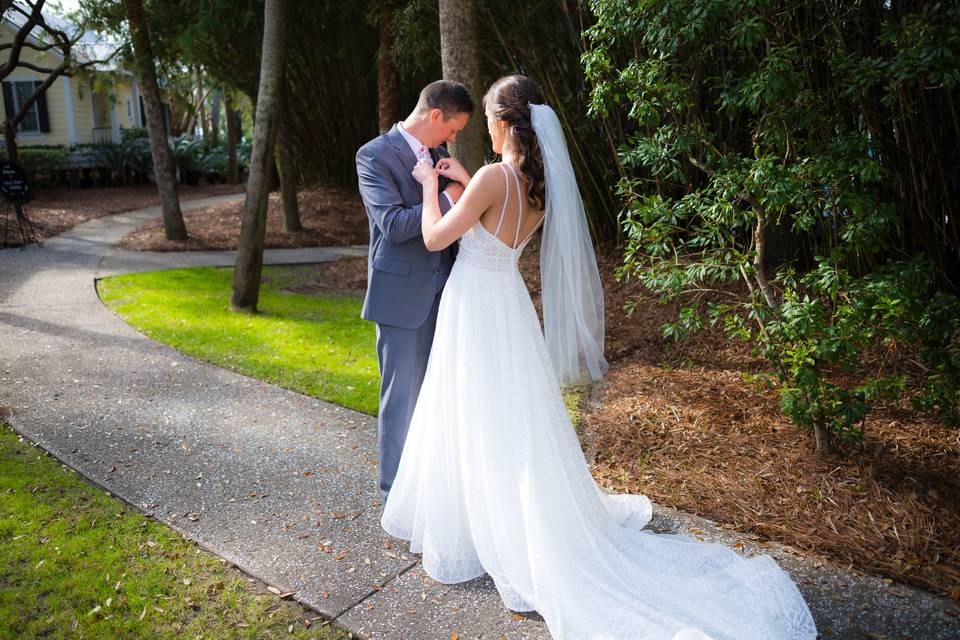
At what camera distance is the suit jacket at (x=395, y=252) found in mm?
2969

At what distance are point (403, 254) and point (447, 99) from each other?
2.15 feet

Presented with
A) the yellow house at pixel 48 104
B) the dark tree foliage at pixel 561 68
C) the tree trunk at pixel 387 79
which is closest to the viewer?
the dark tree foliage at pixel 561 68

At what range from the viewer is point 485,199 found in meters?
2.67

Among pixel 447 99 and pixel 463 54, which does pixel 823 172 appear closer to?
pixel 447 99

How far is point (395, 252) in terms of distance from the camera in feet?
9.98

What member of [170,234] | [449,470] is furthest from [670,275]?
[170,234]

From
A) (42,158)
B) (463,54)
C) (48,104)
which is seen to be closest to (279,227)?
(463,54)

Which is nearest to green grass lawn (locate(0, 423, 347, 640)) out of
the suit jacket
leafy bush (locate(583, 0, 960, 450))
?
the suit jacket

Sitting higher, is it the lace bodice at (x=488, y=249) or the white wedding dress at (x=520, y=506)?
the lace bodice at (x=488, y=249)

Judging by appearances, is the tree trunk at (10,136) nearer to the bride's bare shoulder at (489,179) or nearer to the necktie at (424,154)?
the necktie at (424,154)

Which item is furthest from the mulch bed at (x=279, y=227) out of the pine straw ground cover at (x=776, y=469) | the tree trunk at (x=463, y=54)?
the pine straw ground cover at (x=776, y=469)

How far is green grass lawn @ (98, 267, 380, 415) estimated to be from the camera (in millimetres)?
5246

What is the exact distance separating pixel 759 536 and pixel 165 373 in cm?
412

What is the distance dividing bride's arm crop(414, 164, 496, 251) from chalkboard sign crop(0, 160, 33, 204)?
384 inches
